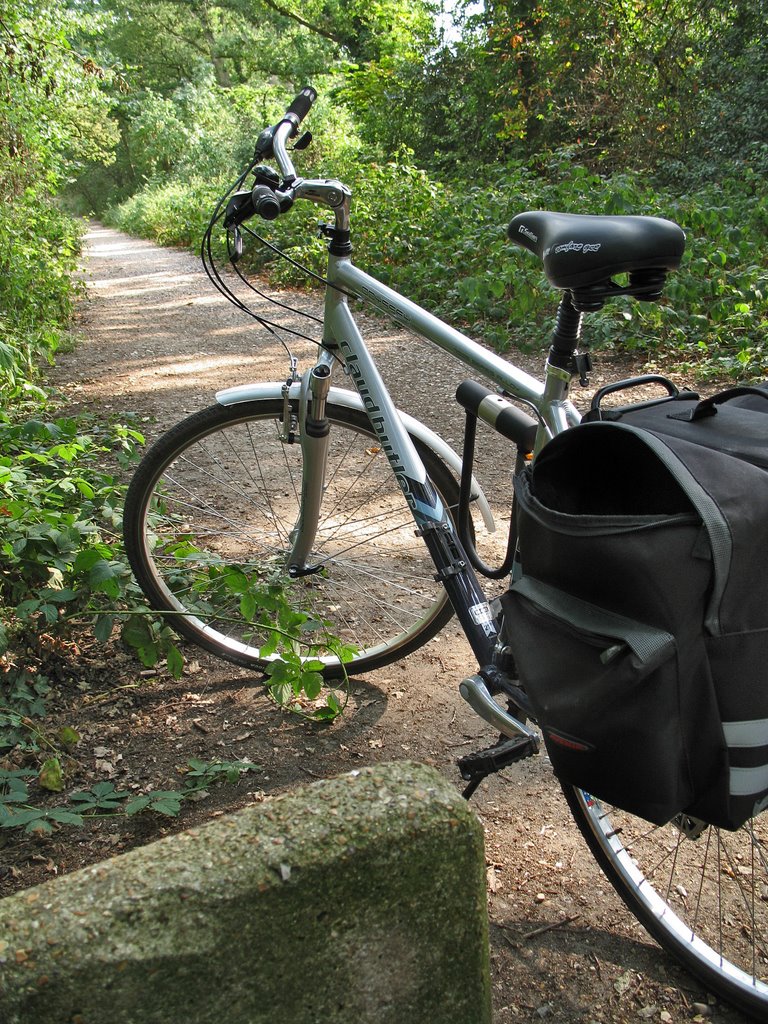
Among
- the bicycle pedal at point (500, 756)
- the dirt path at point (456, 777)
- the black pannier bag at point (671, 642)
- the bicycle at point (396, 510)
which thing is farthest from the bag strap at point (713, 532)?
the dirt path at point (456, 777)

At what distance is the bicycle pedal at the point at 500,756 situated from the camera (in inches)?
75.0

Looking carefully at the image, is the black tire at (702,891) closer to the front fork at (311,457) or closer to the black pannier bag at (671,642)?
the black pannier bag at (671,642)

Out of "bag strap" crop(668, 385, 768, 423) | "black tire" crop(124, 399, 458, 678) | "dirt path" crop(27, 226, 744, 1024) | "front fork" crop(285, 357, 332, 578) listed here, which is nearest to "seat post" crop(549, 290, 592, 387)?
"bag strap" crop(668, 385, 768, 423)

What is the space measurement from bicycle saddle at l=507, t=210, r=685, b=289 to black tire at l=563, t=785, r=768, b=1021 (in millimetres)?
1136

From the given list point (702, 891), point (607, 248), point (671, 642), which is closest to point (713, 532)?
point (671, 642)

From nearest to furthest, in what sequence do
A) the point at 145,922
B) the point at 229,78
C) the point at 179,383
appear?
the point at 145,922
the point at 179,383
the point at 229,78

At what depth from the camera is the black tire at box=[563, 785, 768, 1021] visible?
1.76m

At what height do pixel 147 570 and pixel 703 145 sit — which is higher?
pixel 703 145

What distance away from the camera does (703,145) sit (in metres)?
10.5

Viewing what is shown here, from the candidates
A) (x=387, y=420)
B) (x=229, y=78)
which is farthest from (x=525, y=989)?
(x=229, y=78)

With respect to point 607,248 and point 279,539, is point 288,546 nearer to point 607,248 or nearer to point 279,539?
point 279,539

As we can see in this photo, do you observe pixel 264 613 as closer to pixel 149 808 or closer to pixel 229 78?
pixel 149 808

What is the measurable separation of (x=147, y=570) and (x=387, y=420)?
1.04 meters

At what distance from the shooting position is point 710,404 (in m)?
1.41
